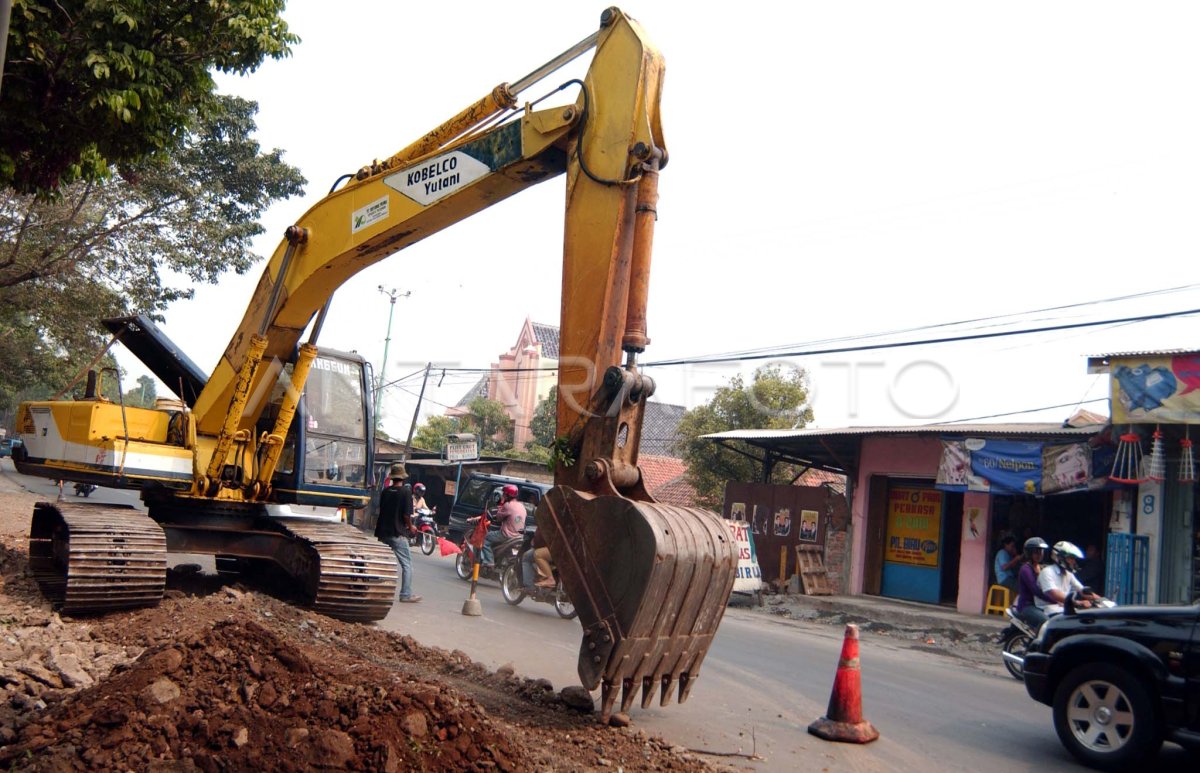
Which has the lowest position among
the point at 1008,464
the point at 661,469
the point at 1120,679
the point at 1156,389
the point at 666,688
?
the point at 666,688

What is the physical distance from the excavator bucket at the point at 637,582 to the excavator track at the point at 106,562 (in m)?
4.72

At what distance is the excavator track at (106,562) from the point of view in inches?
329

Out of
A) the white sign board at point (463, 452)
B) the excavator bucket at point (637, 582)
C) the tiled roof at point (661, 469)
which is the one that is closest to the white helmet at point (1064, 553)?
the excavator bucket at point (637, 582)

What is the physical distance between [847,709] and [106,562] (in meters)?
6.37

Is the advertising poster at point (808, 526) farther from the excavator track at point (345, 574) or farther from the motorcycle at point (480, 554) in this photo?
the excavator track at point (345, 574)

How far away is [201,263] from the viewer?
2167 cm

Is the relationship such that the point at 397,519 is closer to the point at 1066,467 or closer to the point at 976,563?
the point at 1066,467

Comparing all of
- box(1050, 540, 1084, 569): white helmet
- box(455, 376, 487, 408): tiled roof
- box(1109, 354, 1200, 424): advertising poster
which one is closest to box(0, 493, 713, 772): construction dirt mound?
box(1050, 540, 1084, 569): white helmet

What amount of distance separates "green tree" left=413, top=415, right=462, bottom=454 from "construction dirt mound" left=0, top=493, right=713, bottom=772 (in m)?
41.5

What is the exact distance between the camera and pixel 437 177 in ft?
25.4

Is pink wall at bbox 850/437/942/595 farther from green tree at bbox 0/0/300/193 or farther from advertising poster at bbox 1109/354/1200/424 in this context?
green tree at bbox 0/0/300/193

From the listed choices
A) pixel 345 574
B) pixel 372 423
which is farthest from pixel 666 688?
pixel 372 423

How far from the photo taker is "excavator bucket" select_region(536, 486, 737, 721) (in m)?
5.37

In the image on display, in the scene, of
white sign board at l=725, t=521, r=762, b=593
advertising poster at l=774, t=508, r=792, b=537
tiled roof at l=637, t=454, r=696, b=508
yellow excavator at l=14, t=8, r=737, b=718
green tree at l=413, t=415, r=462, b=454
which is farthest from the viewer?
green tree at l=413, t=415, r=462, b=454
